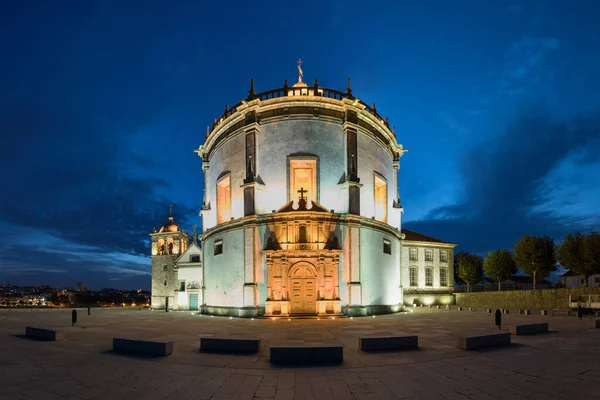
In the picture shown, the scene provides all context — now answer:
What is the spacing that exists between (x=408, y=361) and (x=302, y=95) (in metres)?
25.2

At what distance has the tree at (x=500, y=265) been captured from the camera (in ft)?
174

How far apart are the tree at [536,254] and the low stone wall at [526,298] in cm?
578

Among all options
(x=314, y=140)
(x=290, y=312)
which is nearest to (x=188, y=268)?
(x=290, y=312)

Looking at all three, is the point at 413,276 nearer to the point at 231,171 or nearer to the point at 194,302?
the point at 194,302

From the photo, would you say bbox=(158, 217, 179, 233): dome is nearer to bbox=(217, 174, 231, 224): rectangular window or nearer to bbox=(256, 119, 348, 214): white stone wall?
bbox=(217, 174, 231, 224): rectangular window

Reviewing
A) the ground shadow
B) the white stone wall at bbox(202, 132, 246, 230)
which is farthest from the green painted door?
the ground shadow

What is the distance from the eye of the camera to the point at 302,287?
94.0 ft

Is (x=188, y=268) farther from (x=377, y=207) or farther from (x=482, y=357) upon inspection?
(x=482, y=357)

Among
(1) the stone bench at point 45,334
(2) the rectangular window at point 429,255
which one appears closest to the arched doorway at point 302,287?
(1) the stone bench at point 45,334

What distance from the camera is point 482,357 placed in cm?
1149

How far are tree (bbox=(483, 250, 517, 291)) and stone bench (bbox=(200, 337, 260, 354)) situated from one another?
50649mm

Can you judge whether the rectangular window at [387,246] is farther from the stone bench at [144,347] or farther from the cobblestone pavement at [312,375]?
the stone bench at [144,347]

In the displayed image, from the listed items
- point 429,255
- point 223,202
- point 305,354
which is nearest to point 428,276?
point 429,255

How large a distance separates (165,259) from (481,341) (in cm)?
4790
